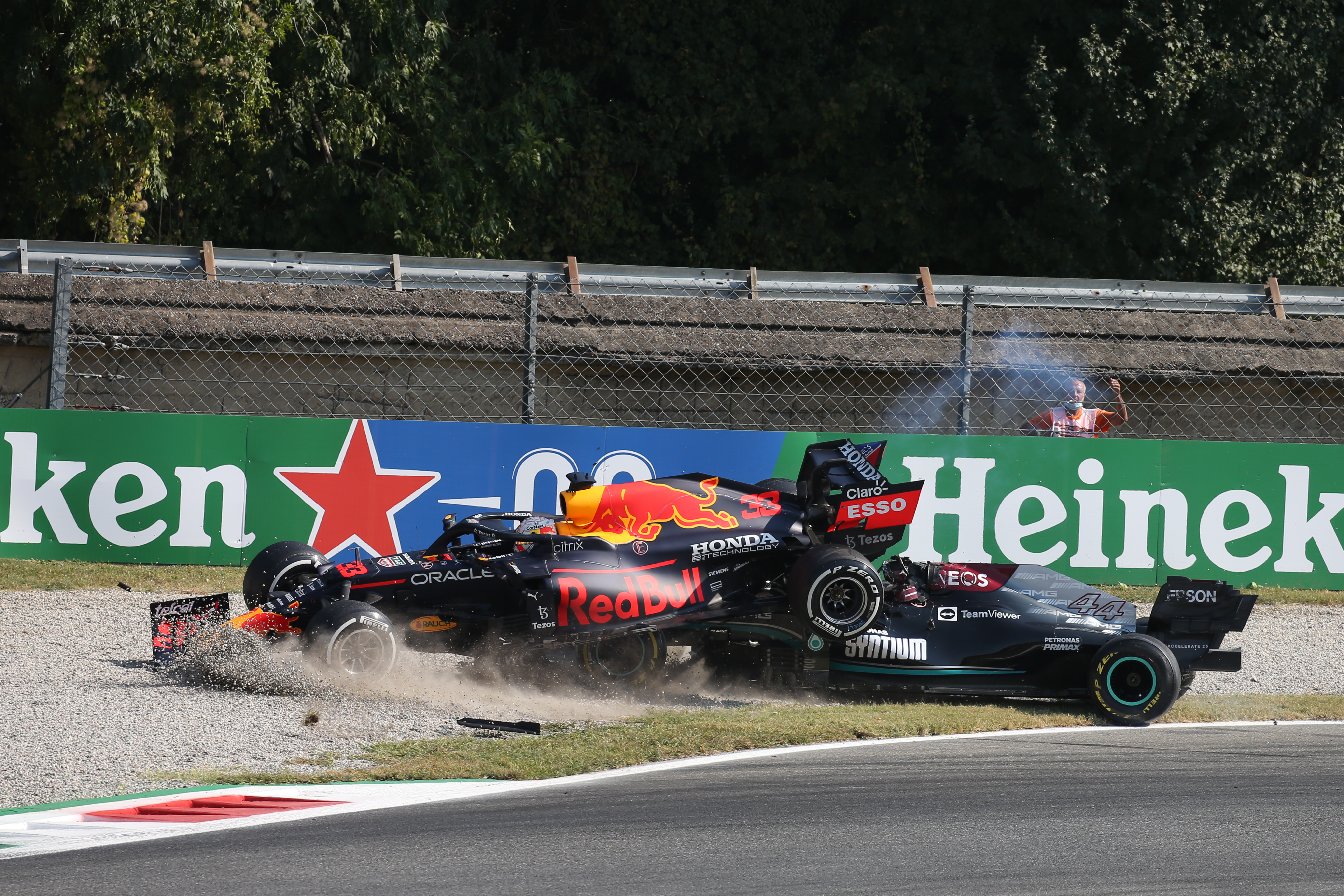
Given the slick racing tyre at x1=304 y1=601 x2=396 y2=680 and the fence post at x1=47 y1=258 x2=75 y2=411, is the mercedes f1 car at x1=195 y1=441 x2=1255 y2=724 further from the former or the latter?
the fence post at x1=47 y1=258 x2=75 y2=411

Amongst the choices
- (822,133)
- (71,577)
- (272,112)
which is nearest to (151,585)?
(71,577)

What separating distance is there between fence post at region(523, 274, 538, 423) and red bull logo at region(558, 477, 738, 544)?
10.4ft

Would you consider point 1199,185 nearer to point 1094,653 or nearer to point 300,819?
point 1094,653

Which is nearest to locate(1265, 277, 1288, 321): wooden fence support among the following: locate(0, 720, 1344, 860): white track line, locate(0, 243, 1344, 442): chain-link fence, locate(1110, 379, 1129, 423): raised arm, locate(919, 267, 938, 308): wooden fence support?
locate(0, 243, 1344, 442): chain-link fence

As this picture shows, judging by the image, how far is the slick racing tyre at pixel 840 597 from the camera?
26.6 ft

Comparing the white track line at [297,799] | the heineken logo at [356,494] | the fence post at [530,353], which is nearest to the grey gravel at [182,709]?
the white track line at [297,799]

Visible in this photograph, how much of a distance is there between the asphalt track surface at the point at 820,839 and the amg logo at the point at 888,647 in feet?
4.31

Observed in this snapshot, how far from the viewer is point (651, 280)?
47.9ft

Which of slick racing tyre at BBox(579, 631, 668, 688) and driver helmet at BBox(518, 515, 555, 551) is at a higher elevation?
driver helmet at BBox(518, 515, 555, 551)

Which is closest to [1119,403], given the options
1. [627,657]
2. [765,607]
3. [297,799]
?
[765,607]

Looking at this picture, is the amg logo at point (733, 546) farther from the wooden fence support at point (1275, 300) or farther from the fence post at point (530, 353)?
the wooden fence support at point (1275, 300)

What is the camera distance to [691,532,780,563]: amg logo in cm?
845

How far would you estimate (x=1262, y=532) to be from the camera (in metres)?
12.0

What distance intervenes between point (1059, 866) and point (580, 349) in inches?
370
